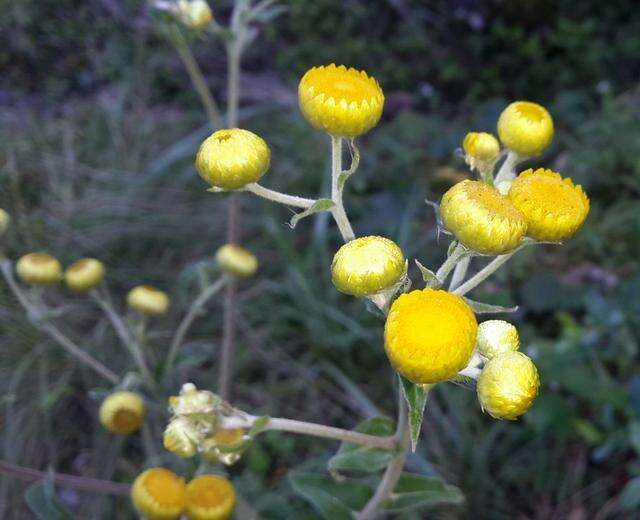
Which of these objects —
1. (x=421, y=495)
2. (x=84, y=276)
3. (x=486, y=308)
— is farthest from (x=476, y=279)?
(x=84, y=276)

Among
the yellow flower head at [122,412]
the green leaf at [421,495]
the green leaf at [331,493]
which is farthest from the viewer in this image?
the yellow flower head at [122,412]

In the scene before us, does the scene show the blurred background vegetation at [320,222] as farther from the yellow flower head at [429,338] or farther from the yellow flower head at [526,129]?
the yellow flower head at [429,338]

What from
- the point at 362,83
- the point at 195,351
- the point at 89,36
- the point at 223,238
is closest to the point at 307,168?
the point at 223,238

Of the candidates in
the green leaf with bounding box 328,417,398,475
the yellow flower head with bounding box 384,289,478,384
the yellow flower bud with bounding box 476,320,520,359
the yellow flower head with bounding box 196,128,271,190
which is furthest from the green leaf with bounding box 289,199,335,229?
the green leaf with bounding box 328,417,398,475

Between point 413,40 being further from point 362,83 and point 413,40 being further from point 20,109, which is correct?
point 362,83

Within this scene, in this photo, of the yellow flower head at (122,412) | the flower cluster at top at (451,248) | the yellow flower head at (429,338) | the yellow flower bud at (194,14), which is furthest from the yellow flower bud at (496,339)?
the yellow flower bud at (194,14)

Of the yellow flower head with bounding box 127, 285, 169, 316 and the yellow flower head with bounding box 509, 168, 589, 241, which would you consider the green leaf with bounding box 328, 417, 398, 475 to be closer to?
the yellow flower head with bounding box 509, 168, 589, 241
